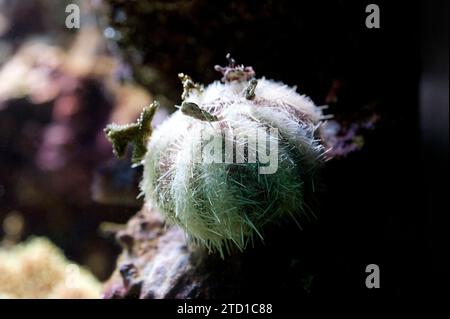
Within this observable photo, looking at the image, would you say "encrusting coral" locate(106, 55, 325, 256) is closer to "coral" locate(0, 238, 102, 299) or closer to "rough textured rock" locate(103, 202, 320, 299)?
"rough textured rock" locate(103, 202, 320, 299)

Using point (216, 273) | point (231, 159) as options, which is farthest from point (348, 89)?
point (216, 273)

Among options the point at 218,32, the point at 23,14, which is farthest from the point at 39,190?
the point at 218,32

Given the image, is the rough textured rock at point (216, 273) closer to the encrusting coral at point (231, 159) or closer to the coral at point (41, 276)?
the encrusting coral at point (231, 159)

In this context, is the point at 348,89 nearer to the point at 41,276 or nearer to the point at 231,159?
the point at 231,159

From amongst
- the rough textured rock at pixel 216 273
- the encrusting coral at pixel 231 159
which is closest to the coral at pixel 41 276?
the rough textured rock at pixel 216 273
